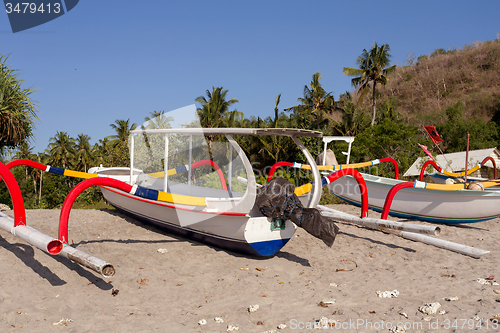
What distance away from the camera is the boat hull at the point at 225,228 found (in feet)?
18.5

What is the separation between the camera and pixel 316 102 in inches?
1352

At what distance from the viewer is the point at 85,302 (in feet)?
13.9

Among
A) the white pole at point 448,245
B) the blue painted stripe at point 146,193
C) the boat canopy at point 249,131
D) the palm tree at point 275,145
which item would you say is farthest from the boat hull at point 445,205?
the palm tree at point 275,145

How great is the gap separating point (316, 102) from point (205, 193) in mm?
28415

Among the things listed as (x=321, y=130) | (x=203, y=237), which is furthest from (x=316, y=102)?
(x=203, y=237)

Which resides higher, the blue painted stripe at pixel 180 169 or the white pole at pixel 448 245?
the blue painted stripe at pixel 180 169

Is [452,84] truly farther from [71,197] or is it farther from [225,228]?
[71,197]

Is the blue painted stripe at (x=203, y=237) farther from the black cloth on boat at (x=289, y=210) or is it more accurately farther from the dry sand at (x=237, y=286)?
the black cloth on boat at (x=289, y=210)

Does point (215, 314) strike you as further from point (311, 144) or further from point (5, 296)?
point (311, 144)

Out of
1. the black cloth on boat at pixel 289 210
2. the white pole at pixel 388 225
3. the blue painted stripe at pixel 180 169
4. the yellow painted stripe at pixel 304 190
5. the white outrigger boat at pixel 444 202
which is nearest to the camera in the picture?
the black cloth on boat at pixel 289 210

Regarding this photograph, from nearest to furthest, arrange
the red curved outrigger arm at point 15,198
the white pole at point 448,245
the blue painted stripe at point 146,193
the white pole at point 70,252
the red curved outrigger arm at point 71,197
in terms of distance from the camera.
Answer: the white pole at point 70,252
the red curved outrigger arm at point 71,197
the red curved outrigger arm at point 15,198
the blue painted stripe at point 146,193
the white pole at point 448,245

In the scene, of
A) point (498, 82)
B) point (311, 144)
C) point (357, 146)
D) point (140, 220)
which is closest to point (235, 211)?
point (140, 220)

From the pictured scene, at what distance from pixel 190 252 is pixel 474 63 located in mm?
60734

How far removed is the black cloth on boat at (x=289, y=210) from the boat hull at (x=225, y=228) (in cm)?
25
